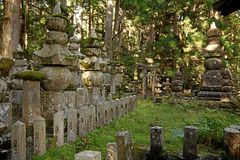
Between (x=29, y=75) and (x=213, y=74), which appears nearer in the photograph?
(x=29, y=75)

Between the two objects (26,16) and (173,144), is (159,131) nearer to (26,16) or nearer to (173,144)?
(173,144)

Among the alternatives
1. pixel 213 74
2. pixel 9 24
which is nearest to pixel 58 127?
pixel 9 24

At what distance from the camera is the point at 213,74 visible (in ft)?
53.0

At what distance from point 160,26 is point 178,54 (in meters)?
3.79

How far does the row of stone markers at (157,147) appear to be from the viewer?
354 cm

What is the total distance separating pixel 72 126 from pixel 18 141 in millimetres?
1584

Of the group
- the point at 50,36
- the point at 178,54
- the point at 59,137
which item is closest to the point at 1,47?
the point at 50,36

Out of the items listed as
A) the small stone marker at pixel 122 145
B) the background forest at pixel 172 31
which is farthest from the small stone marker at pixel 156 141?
the background forest at pixel 172 31

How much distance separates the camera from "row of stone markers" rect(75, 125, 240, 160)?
354 cm

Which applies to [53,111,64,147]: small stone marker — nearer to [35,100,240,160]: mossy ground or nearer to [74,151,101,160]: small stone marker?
[35,100,240,160]: mossy ground

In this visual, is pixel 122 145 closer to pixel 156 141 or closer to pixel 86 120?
pixel 156 141

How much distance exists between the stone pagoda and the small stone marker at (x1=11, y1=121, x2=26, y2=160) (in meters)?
12.1

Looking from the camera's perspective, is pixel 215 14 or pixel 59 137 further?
pixel 215 14

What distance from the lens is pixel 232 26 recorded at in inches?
937
